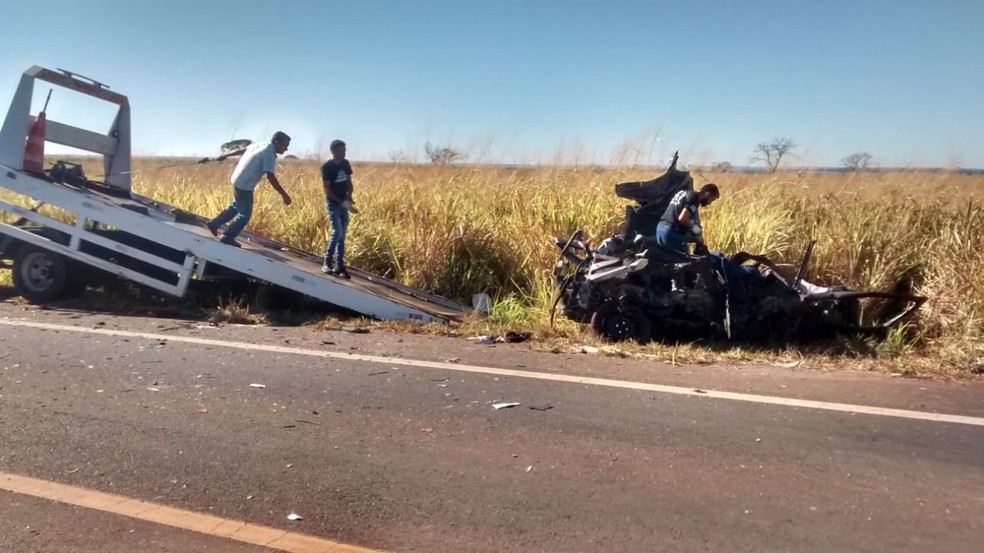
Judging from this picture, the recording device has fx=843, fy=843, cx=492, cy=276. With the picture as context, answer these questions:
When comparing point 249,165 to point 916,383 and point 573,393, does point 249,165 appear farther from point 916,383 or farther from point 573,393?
point 916,383

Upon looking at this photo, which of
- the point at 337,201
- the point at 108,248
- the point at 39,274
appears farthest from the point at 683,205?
the point at 39,274

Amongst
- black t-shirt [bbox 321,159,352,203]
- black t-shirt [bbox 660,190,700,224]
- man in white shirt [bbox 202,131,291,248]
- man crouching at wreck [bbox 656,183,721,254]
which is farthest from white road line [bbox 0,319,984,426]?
black t-shirt [bbox 321,159,352,203]

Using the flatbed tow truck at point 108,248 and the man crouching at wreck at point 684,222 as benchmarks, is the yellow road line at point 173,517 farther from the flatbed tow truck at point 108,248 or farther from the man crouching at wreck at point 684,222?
the man crouching at wreck at point 684,222

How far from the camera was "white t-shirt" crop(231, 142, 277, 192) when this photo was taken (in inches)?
385

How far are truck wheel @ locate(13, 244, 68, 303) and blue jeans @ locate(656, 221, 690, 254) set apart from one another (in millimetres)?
6870

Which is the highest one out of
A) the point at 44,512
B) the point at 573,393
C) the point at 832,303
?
the point at 832,303

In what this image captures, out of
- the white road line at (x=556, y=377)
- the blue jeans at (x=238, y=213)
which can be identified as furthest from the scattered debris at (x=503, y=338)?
the blue jeans at (x=238, y=213)

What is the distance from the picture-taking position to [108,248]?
9.60 meters

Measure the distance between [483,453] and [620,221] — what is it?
6.32m

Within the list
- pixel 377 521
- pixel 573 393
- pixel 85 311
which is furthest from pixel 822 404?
pixel 85 311

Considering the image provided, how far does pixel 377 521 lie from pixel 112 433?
2.13 m

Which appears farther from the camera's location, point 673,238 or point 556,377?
point 673,238

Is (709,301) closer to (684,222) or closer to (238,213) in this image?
(684,222)

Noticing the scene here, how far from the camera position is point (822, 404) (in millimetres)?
5945
